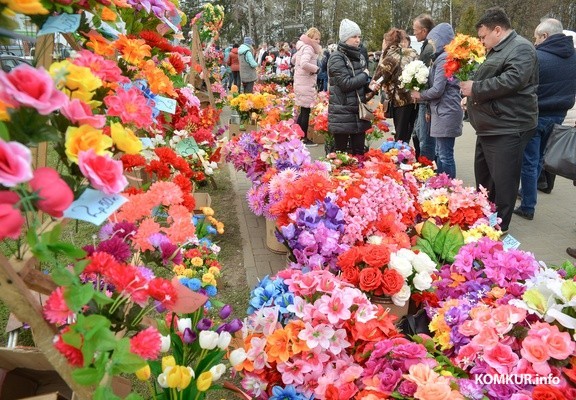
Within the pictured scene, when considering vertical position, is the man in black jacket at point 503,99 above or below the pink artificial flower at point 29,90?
below

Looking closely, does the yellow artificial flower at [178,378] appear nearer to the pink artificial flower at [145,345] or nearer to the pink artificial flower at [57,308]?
the pink artificial flower at [145,345]

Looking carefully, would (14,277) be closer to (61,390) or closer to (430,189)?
(61,390)

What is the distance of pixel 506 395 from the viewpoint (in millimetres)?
1521

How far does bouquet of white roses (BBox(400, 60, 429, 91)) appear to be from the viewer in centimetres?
474

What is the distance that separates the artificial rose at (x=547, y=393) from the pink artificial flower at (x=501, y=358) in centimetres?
14

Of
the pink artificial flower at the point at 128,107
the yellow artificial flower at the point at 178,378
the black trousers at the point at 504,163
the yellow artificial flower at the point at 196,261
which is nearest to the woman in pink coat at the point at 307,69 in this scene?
the black trousers at the point at 504,163

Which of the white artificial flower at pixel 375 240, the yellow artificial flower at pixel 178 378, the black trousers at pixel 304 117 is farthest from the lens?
the black trousers at pixel 304 117

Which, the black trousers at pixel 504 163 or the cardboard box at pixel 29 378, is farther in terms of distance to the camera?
Result: the black trousers at pixel 504 163

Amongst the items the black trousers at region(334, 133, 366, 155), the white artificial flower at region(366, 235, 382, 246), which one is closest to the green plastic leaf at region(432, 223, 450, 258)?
the white artificial flower at region(366, 235, 382, 246)

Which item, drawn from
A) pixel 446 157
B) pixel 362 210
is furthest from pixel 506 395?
pixel 446 157

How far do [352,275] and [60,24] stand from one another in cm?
153

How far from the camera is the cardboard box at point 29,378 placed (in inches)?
58.3

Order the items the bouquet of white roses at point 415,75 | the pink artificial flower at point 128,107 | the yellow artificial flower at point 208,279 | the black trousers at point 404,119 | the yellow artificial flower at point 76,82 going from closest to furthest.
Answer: the yellow artificial flower at point 76,82 < the pink artificial flower at point 128,107 < the yellow artificial flower at point 208,279 < the bouquet of white roses at point 415,75 < the black trousers at point 404,119

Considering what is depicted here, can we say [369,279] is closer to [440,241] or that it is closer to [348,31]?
[440,241]
